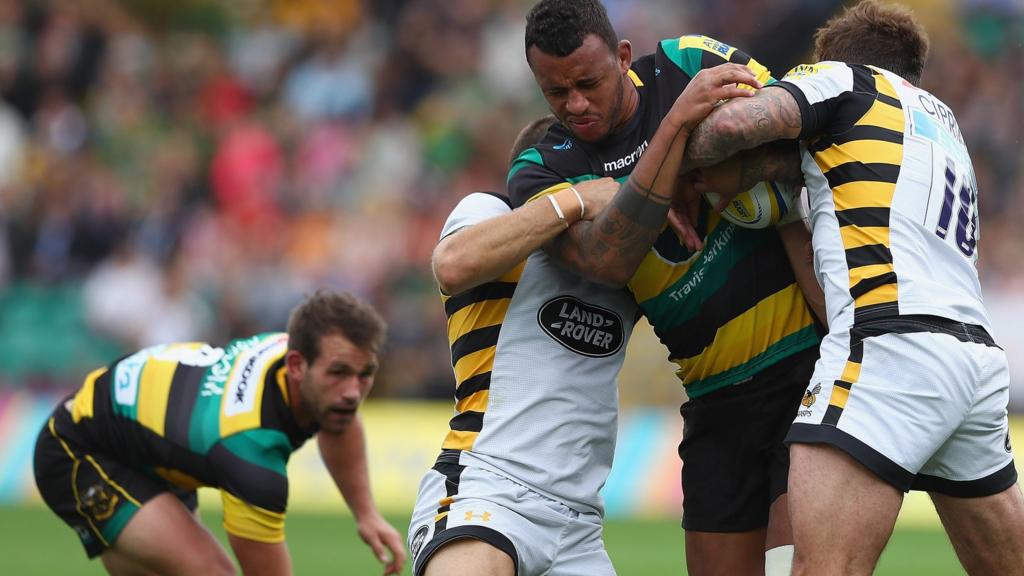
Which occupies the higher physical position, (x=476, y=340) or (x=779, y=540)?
(x=476, y=340)

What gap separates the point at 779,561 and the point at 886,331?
107 cm

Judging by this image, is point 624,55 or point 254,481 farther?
point 254,481

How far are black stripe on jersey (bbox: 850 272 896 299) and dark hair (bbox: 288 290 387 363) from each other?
2682 mm

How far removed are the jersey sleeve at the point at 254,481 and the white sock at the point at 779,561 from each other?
2266 mm

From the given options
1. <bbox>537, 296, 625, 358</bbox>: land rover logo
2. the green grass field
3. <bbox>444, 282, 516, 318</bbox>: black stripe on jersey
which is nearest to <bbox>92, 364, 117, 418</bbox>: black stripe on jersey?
<bbox>444, 282, 516, 318</bbox>: black stripe on jersey

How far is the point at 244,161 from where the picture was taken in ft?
53.3

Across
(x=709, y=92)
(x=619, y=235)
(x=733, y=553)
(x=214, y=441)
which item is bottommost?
(x=733, y=553)

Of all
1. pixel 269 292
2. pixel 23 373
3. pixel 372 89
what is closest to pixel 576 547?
pixel 269 292

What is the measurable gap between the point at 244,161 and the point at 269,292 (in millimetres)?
2128

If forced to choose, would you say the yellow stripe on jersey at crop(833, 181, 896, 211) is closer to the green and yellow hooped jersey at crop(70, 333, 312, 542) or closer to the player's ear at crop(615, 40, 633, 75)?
the player's ear at crop(615, 40, 633, 75)

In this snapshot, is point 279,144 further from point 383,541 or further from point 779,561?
point 779,561

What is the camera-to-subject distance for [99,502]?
6.79 meters

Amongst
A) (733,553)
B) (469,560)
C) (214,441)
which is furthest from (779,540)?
(214,441)

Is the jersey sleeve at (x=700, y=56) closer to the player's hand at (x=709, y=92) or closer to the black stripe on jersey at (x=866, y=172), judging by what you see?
the player's hand at (x=709, y=92)
